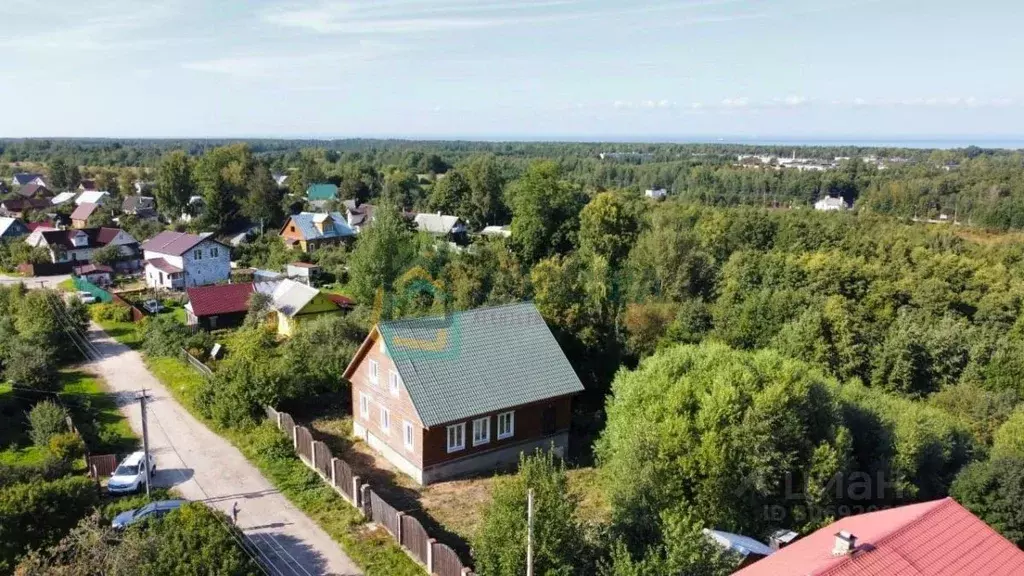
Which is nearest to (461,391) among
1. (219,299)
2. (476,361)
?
(476,361)

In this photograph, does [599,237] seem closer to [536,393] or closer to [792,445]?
[536,393]

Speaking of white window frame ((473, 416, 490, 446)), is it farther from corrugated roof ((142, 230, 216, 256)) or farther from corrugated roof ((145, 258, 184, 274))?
corrugated roof ((145, 258, 184, 274))

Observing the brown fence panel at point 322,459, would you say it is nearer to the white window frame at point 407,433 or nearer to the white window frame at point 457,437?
the white window frame at point 407,433

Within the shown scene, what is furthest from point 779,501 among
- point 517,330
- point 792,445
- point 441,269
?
point 441,269

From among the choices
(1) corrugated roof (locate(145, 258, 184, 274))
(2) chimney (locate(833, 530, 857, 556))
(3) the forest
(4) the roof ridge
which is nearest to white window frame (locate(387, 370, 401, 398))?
(3) the forest

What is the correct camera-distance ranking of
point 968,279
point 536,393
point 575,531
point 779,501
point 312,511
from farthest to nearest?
point 968,279 < point 536,393 < point 312,511 < point 779,501 < point 575,531

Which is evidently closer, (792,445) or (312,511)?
(792,445)

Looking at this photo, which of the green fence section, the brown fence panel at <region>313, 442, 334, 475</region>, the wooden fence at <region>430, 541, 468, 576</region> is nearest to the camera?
the wooden fence at <region>430, 541, 468, 576</region>
